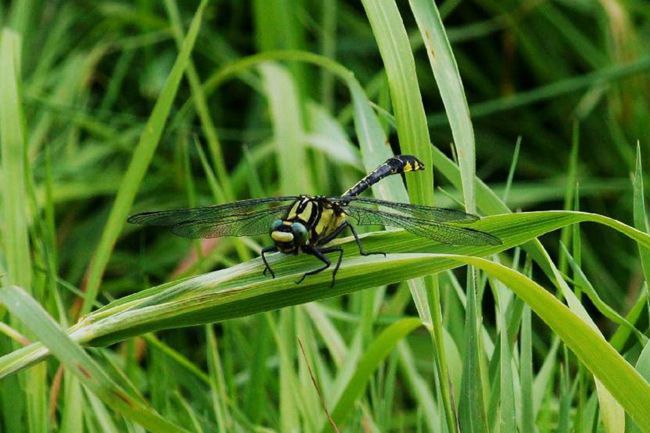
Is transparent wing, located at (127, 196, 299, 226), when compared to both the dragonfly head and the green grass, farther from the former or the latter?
the dragonfly head

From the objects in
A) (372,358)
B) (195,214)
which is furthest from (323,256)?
(195,214)

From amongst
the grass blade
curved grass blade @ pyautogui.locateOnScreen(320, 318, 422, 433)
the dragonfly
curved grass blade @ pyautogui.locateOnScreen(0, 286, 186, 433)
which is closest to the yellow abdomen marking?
the dragonfly

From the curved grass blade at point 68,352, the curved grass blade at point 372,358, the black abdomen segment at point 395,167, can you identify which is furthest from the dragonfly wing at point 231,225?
the curved grass blade at point 68,352

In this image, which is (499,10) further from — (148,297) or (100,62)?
(148,297)

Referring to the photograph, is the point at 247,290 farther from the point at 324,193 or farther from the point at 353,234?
the point at 324,193

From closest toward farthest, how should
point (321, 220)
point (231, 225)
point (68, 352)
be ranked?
point (68, 352), point (321, 220), point (231, 225)

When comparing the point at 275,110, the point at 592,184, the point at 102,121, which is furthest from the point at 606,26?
the point at 102,121

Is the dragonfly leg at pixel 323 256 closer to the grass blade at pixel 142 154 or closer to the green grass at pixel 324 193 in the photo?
the green grass at pixel 324 193
